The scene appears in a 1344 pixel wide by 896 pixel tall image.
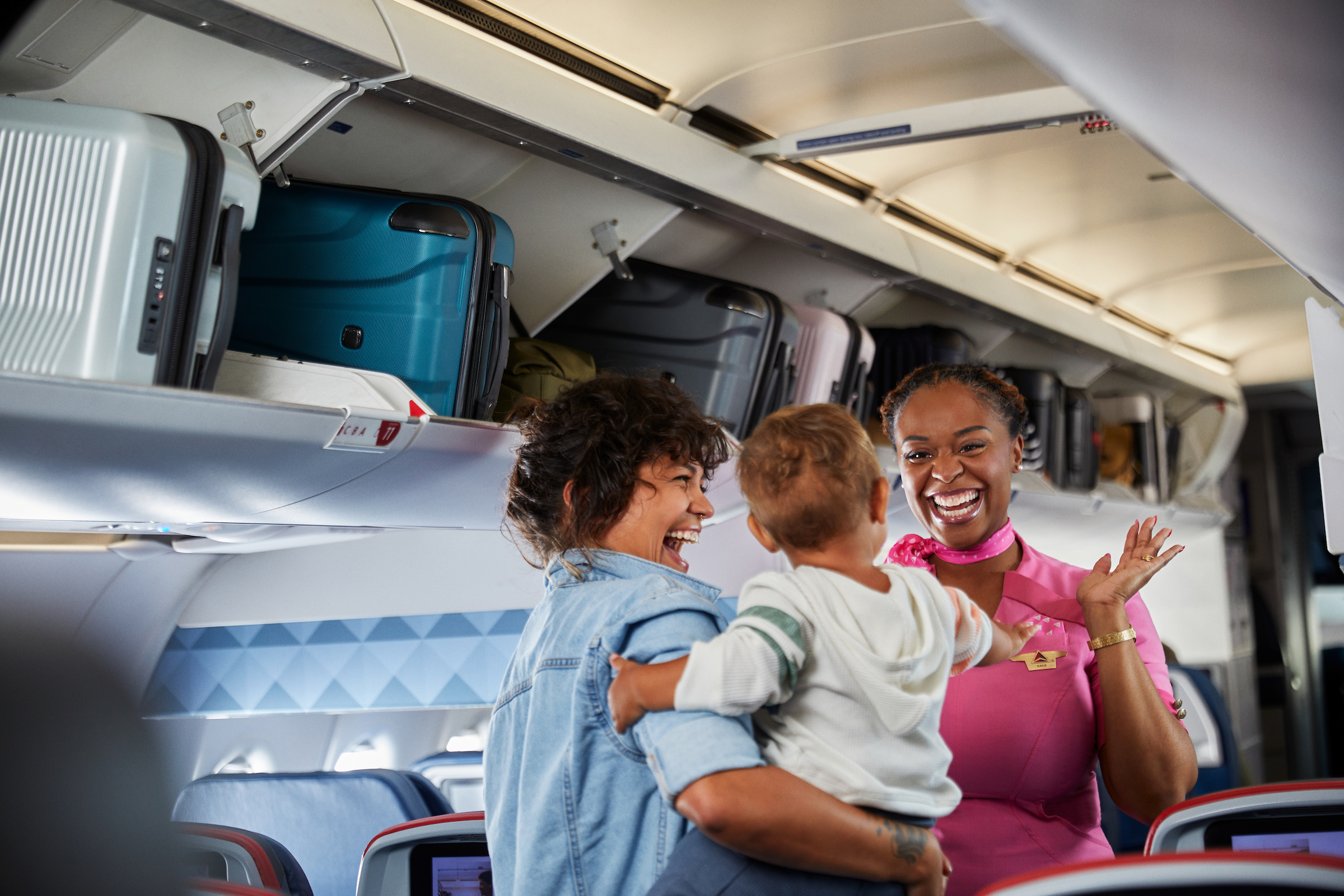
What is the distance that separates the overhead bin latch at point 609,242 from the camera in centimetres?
360

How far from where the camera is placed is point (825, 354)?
4.48 m

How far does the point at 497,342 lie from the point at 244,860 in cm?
149

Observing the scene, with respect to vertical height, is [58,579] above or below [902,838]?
above

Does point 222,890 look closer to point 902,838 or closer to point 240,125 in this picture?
point 902,838

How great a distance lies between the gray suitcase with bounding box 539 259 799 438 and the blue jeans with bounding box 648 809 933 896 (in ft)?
8.61

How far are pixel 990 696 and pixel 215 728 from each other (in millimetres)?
4574

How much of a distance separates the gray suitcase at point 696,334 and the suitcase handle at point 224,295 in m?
1.80

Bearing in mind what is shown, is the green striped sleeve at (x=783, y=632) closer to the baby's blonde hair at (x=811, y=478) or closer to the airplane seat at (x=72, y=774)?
the baby's blonde hair at (x=811, y=478)

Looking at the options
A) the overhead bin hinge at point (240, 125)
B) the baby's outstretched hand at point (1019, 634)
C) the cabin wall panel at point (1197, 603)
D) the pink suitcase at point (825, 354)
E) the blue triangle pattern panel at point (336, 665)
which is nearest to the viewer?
the baby's outstretched hand at point (1019, 634)

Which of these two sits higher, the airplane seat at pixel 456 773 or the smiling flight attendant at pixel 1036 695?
the smiling flight attendant at pixel 1036 695

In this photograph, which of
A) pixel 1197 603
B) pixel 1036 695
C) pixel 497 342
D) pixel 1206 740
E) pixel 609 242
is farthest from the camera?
pixel 1197 603

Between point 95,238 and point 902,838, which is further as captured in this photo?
point 95,238

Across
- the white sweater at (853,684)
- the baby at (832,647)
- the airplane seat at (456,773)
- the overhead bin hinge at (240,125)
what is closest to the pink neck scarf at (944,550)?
the baby at (832,647)

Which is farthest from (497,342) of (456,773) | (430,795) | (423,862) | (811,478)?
(456,773)
